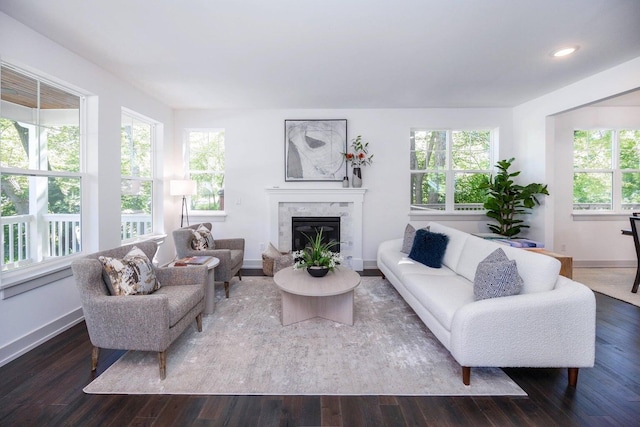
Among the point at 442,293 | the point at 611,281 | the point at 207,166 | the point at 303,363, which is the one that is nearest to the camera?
the point at 303,363

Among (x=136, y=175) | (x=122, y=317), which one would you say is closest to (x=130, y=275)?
(x=122, y=317)

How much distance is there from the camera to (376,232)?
4805 millimetres

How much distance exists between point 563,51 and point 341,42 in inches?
86.8

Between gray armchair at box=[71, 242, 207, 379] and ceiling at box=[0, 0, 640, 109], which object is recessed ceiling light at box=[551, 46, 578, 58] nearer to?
ceiling at box=[0, 0, 640, 109]

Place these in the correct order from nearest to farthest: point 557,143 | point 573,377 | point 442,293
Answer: point 573,377 → point 442,293 → point 557,143

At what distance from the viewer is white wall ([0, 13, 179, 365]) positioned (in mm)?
2234

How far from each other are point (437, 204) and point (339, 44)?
3.24 meters

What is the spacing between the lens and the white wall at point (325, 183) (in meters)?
4.72

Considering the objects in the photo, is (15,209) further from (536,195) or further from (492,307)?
(536,195)

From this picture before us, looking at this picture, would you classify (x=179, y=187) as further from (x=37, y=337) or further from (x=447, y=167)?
(x=447, y=167)

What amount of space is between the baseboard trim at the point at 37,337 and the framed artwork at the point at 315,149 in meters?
3.16

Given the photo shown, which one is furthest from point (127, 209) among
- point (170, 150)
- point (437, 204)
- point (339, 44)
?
point (437, 204)

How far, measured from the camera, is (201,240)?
12.1 feet

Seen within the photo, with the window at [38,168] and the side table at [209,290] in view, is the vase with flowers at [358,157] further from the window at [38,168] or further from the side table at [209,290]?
the window at [38,168]
